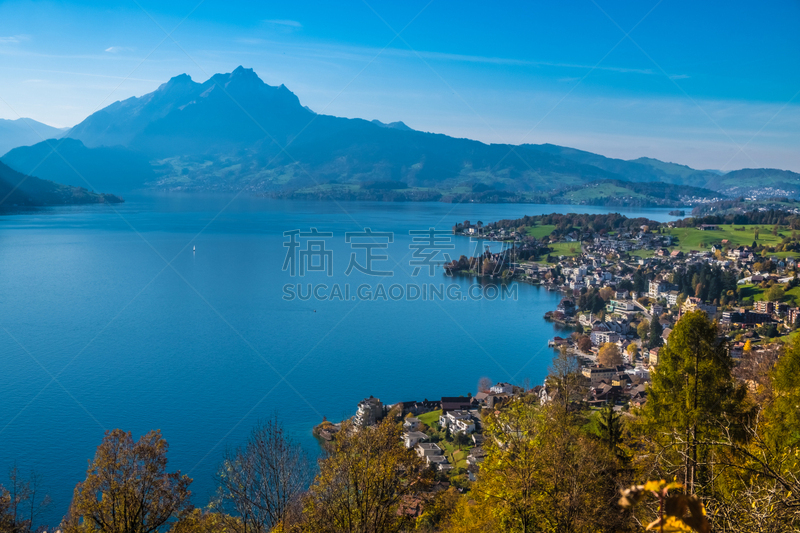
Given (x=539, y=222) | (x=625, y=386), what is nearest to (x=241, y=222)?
(x=539, y=222)

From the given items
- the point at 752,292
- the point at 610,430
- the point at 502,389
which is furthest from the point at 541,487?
the point at 752,292

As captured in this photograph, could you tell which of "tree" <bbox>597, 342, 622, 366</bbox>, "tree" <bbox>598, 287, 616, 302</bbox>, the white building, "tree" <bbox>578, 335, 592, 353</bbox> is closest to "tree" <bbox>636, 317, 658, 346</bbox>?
"tree" <bbox>578, 335, 592, 353</bbox>

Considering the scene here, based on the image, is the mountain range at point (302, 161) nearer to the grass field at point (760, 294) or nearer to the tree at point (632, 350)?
the grass field at point (760, 294)

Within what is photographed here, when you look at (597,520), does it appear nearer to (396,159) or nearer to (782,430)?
(782,430)

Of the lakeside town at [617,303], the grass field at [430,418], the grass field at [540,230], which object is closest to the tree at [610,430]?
the lakeside town at [617,303]

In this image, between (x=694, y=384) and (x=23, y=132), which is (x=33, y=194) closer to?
(x=694, y=384)
